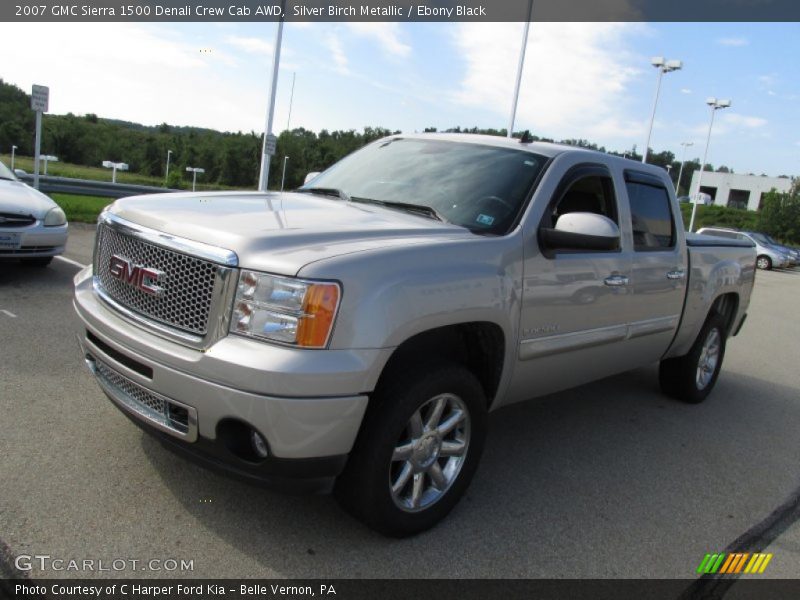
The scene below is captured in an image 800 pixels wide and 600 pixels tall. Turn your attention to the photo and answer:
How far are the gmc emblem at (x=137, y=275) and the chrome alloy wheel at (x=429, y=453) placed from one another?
1.25 metres

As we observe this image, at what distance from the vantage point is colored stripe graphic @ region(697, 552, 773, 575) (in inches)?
123

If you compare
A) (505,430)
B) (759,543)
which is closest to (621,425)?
(505,430)

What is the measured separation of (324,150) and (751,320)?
4470 centimetres

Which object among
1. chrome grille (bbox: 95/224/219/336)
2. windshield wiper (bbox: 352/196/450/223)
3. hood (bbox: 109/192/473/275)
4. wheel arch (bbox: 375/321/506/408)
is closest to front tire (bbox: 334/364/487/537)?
wheel arch (bbox: 375/321/506/408)

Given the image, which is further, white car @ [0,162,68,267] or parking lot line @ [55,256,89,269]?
parking lot line @ [55,256,89,269]

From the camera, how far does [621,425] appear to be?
5055 millimetres

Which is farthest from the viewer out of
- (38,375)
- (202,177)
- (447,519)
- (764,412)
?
(202,177)

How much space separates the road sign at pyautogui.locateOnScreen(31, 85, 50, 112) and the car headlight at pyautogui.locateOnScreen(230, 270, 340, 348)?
1254 centimetres

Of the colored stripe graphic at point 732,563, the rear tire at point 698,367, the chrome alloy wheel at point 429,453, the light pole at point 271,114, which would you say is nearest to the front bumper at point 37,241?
the chrome alloy wheel at point 429,453

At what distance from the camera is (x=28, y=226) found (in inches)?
279

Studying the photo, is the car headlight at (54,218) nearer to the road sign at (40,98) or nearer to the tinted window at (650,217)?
the tinted window at (650,217)

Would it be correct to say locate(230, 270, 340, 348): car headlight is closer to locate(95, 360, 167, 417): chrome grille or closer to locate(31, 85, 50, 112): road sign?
locate(95, 360, 167, 417): chrome grille

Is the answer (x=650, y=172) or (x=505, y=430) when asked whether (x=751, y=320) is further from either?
(x=505, y=430)

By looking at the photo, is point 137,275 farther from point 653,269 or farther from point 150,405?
point 653,269
